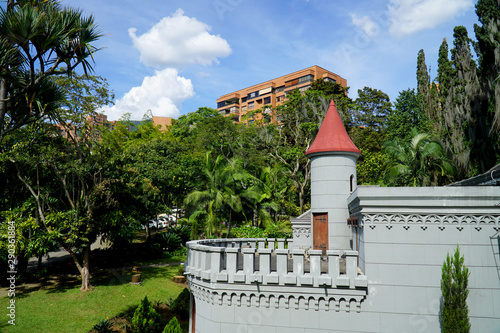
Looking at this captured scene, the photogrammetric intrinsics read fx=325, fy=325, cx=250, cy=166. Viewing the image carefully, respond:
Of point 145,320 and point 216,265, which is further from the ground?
point 216,265

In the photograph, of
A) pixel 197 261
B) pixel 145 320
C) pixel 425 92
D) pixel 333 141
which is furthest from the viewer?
pixel 425 92

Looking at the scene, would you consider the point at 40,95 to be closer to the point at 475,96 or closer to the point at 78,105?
the point at 78,105

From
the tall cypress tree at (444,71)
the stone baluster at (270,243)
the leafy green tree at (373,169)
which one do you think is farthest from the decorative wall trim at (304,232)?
the tall cypress tree at (444,71)

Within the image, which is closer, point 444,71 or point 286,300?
point 286,300

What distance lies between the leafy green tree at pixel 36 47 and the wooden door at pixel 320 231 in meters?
10.8

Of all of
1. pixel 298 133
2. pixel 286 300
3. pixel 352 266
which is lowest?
pixel 286 300

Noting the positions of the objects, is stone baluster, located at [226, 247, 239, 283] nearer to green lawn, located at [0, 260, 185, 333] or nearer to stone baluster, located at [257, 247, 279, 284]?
stone baluster, located at [257, 247, 279, 284]

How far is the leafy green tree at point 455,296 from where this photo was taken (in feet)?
28.4

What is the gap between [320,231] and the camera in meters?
13.6

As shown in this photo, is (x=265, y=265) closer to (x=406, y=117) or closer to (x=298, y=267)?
(x=298, y=267)

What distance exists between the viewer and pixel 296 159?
38.0m

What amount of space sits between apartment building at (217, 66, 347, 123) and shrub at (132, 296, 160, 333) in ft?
158

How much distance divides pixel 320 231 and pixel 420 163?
15.0 m

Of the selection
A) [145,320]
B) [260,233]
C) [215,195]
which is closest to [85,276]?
[145,320]
